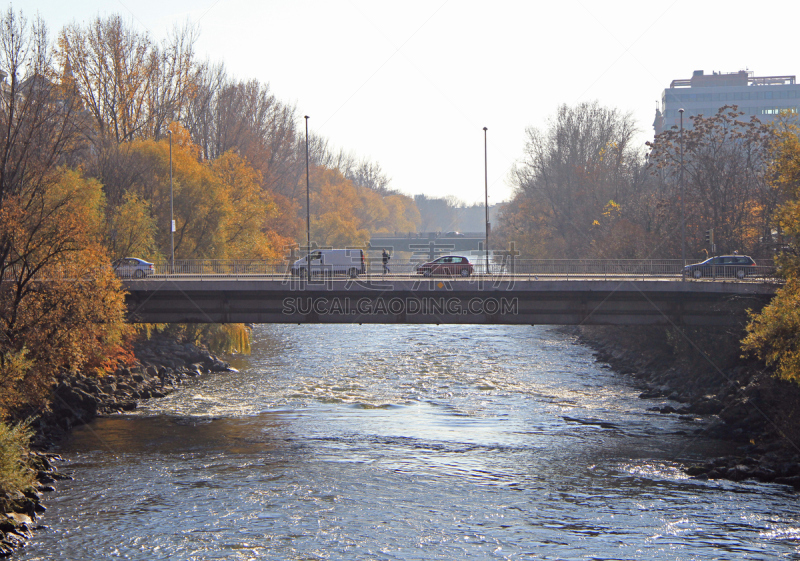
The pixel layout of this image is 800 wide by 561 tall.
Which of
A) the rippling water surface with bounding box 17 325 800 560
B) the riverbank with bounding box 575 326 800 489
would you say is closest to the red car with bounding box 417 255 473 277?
the rippling water surface with bounding box 17 325 800 560

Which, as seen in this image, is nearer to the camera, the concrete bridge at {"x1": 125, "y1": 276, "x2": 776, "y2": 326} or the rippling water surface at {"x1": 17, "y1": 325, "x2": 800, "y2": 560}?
the rippling water surface at {"x1": 17, "y1": 325, "x2": 800, "y2": 560}

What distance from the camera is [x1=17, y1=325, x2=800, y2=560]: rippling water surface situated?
18656 millimetres

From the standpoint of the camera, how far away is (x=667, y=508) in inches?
827

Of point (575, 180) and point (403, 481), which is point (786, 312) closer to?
point (403, 481)

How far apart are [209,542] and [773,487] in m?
16.4

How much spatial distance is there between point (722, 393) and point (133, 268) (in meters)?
29.2

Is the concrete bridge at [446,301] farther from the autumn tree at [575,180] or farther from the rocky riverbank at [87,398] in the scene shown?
the autumn tree at [575,180]

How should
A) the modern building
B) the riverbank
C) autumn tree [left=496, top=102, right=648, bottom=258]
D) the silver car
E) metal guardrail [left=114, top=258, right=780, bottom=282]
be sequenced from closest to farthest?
the riverbank
metal guardrail [left=114, top=258, right=780, bottom=282]
the silver car
autumn tree [left=496, top=102, right=648, bottom=258]
the modern building

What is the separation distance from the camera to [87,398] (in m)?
32.6

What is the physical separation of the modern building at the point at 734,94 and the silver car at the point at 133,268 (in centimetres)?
12628

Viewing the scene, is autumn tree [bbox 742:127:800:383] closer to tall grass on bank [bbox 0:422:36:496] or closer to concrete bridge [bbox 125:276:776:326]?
concrete bridge [bbox 125:276:776:326]

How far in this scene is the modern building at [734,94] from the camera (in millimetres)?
145375

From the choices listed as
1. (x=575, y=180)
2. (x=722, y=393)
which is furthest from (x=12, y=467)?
(x=575, y=180)

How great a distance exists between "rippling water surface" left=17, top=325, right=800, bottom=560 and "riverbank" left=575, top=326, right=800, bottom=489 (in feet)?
3.22
